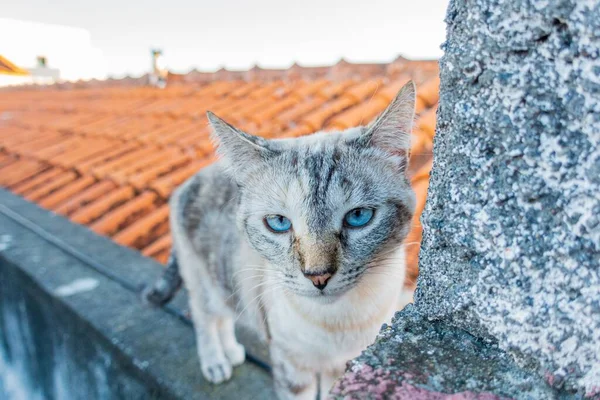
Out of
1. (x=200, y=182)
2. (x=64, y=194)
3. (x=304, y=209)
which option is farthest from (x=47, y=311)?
(x=304, y=209)

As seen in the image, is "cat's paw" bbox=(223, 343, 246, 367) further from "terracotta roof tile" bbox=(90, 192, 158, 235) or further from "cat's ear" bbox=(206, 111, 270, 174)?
"terracotta roof tile" bbox=(90, 192, 158, 235)

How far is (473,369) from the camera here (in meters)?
0.65

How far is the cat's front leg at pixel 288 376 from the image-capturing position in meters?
1.50

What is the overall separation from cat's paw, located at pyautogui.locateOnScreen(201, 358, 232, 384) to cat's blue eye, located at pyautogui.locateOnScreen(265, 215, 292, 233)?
507mm

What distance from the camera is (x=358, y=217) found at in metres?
1.29

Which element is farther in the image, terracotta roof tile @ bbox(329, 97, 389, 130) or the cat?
terracotta roof tile @ bbox(329, 97, 389, 130)

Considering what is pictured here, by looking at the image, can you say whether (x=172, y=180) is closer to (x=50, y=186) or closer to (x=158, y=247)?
(x=158, y=247)

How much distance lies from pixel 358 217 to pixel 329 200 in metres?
0.10

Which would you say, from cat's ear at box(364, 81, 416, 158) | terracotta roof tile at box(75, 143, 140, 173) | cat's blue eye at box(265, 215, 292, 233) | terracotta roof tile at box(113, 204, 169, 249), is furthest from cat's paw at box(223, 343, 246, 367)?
terracotta roof tile at box(75, 143, 140, 173)

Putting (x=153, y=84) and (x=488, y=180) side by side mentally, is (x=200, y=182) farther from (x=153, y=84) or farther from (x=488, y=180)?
(x=153, y=84)

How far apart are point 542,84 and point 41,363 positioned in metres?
2.85

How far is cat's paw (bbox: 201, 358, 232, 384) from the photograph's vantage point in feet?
5.00

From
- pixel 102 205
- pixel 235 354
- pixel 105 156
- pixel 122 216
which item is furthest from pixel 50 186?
pixel 235 354

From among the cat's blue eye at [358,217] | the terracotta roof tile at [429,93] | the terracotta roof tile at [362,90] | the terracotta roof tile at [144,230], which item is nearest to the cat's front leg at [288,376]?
the cat's blue eye at [358,217]
